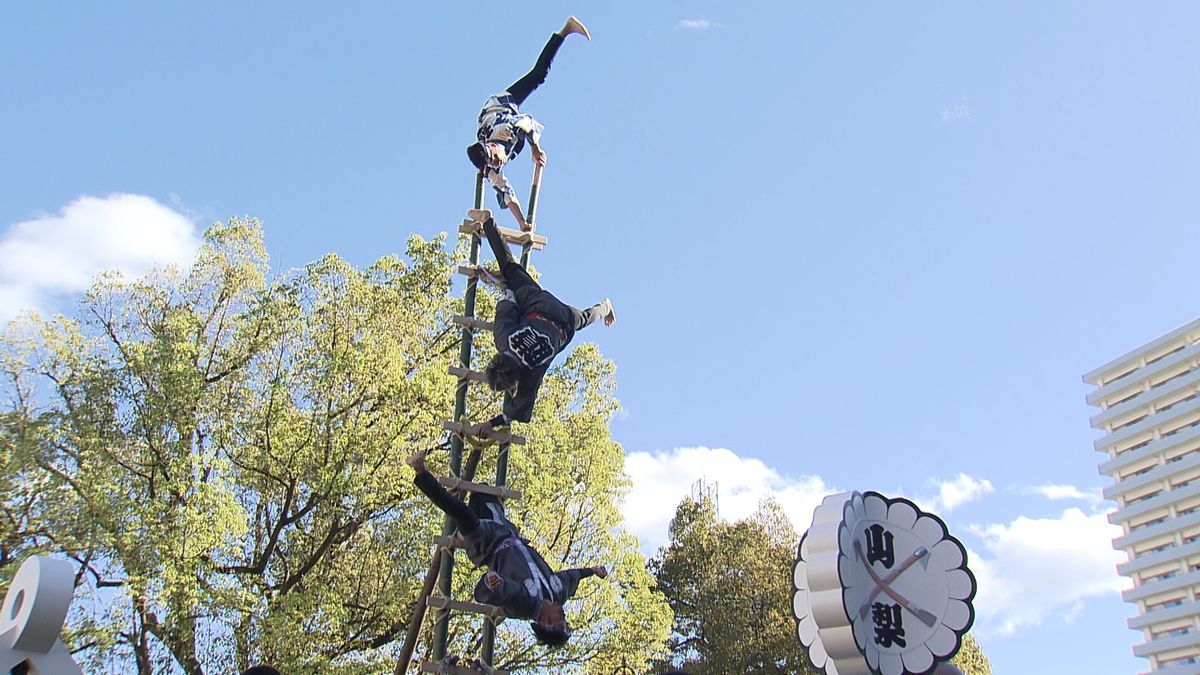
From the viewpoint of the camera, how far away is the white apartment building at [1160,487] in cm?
3391

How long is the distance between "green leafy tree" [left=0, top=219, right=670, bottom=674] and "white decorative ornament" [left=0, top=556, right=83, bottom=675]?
734cm

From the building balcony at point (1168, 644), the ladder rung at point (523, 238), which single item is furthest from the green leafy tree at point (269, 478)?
the building balcony at point (1168, 644)

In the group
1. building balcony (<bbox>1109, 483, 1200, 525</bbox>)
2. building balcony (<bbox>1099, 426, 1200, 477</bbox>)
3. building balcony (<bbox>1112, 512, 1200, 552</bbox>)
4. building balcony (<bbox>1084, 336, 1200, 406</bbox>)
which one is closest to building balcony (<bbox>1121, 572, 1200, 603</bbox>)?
building balcony (<bbox>1112, 512, 1200, 552</bbox>)

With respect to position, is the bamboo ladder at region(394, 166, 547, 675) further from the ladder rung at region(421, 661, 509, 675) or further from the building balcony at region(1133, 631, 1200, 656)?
the building balcony at region(1133, 631, 1200, 656)

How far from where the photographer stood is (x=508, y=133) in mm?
7000

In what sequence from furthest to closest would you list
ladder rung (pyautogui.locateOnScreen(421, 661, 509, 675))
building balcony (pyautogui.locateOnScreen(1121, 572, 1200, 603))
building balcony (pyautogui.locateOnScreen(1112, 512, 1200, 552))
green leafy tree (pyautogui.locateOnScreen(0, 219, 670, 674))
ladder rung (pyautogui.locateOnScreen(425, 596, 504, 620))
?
building balcony (pyautogui.locateOnScreen(1112, 512, 1200, 552)) → building balcony (pyautogui.locateOnScreen(1121, 572, 1200, 603)) → green leafy tree (pyautogui.locateOnScreen(0, 219, 670, 674)) → ladder rung (pyautogui.locateOnScreen(421, 661, 509, 675)) → ladder rung (pyautogui.locateOnScreen(425, 596, 504, 620))

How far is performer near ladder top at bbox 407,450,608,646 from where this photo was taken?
556 cm

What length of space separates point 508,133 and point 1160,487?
3600cm

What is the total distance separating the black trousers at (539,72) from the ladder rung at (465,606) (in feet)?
11.8

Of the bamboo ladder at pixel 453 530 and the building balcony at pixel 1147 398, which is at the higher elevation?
the building balcony at pixel 1147 398

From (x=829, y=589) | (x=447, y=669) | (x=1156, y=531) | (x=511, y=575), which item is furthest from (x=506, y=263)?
(x=1156, y=531)

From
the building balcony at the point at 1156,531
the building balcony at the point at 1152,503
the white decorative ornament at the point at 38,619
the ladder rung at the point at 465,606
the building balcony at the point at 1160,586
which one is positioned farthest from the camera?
the building balcony at the point at 1152,503

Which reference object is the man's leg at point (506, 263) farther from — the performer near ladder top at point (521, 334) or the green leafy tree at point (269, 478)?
the green leafy tree at point (269, 478)

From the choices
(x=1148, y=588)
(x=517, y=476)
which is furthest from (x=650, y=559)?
(x=1148, y=588)
